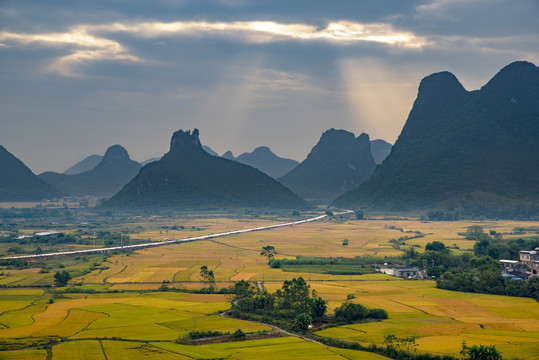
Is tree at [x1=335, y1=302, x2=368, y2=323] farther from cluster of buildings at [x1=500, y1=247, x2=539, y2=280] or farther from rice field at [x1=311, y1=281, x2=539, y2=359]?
cluster of buildings at [x1=500, y1=247, x2=539, y2=280]

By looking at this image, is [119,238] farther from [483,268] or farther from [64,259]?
[483,268]

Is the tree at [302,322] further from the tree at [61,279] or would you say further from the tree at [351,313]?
the tree at [61,279]

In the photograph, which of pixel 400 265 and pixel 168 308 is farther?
pixel 400 265

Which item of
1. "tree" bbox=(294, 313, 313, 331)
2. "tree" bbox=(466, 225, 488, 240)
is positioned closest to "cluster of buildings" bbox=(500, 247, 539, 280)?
"tree" bbox=(294, 313, 313, 331)

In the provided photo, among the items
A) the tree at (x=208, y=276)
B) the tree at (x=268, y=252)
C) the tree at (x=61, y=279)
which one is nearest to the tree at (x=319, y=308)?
the tree at (x=208, y=276)

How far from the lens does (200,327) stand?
43.3 m

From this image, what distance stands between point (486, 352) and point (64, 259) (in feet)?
215

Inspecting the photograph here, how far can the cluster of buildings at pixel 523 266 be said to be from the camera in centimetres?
6228

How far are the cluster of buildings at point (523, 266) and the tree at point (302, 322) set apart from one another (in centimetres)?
2827

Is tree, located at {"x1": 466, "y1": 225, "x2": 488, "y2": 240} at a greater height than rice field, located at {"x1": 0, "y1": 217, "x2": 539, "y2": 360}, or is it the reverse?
tree, located at {"x1": 466, "y1": 225, "x2": 488, "y2": 240}

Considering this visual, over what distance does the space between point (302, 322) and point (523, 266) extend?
3570cm

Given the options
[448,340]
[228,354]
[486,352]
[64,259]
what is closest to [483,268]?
[448,340]

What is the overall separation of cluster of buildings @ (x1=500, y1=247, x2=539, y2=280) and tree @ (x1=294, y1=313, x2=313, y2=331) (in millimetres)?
28275

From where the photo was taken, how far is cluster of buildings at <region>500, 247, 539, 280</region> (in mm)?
62281
